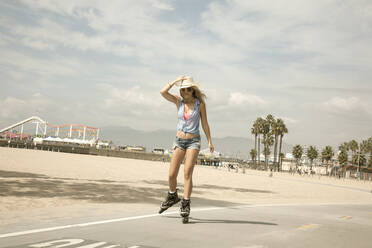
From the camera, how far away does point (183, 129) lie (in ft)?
18.2

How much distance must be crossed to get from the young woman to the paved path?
1.96 feet

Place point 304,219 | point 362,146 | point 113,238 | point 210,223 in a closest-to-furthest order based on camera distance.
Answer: point 113,238 → point 210,223 → point 304,219 → point 362,146

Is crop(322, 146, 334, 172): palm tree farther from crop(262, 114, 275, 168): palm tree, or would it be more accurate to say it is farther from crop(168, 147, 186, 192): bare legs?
crop(168, 147, 186, 192): bare legs

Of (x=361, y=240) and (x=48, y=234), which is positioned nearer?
A: (x=48, y=234)

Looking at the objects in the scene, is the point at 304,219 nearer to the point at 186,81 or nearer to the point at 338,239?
the point at 338,239

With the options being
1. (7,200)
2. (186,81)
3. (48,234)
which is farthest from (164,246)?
(7,200)

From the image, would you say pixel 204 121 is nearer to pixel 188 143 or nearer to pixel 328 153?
pixel 188 143

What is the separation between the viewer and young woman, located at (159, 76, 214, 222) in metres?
5.46

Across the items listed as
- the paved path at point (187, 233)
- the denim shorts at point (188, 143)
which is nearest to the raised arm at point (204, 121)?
the denim shorts at point (188, 143)

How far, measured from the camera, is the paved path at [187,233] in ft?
12.4

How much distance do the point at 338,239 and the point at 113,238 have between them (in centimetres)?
279

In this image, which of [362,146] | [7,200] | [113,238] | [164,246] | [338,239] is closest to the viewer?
[164,246]

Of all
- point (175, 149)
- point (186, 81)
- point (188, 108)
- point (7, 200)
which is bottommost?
point (7, 200)

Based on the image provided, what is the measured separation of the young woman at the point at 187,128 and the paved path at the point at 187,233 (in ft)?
1.96
